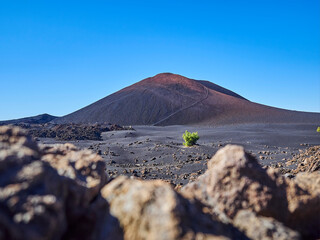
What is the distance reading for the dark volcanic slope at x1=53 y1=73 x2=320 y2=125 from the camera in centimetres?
4072

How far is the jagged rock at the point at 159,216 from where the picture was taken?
149cm

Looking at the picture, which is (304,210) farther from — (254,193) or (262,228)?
(262,228)

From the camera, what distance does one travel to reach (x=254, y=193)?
2188mm

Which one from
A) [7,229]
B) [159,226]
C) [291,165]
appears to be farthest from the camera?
[291,165]

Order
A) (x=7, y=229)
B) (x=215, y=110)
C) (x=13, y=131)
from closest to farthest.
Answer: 1. (x=7, y=229)
2. (x=13, y=131)
3. (x=215, y=110)

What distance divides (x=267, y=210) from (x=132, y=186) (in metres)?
1.04

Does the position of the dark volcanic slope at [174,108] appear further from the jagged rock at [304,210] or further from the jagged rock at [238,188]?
the jagged rock at [238,188]

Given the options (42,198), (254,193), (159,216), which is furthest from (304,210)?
(42,198)

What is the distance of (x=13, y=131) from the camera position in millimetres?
2004

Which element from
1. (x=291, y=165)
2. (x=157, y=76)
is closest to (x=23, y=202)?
(x=291, y=165)

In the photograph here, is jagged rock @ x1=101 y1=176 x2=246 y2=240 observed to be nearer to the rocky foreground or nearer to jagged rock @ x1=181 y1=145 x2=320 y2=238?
the rocky foreground

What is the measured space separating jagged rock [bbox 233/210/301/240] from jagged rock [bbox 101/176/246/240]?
0.27 ft

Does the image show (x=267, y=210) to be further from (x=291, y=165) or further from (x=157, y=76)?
(x=157, y=76)

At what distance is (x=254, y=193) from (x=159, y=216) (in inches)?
37.4
